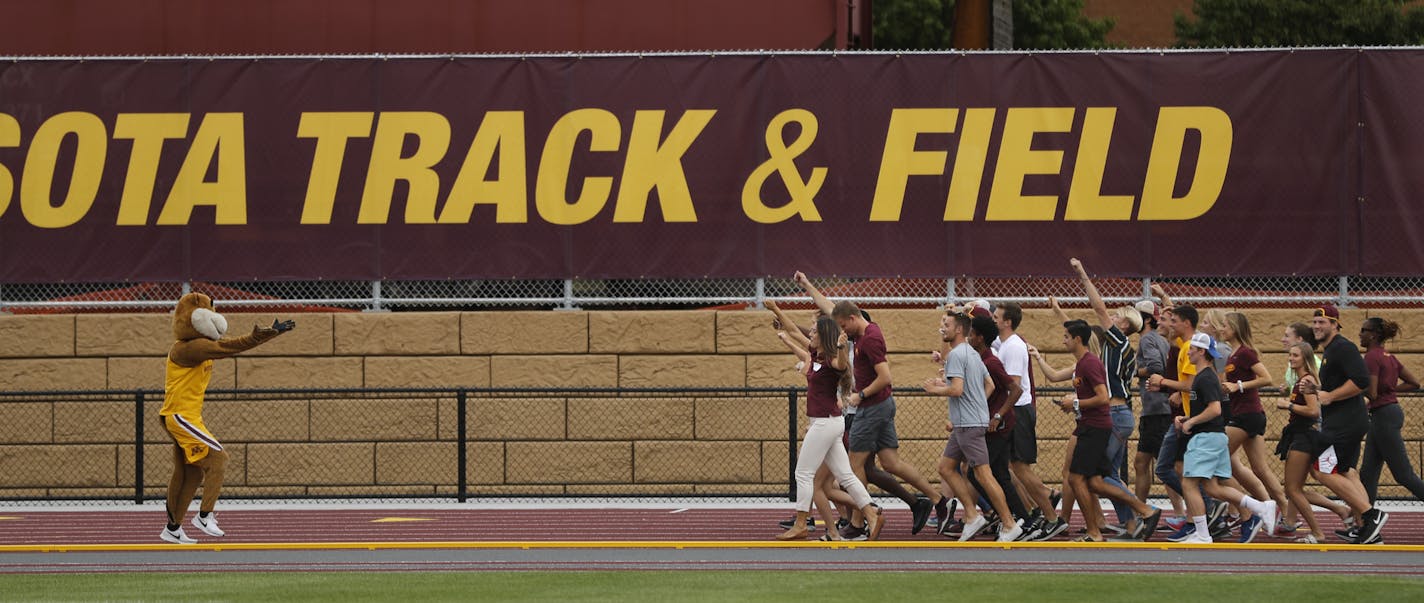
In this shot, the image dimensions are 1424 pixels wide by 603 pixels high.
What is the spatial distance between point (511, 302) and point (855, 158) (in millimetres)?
3375

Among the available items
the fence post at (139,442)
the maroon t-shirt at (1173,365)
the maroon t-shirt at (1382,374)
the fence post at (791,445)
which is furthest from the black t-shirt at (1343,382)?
the fence post at (139,442)

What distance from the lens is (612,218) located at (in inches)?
688

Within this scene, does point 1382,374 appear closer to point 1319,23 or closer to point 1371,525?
point 1371,525

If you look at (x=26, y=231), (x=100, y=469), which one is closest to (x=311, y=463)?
(x=100, y=469)

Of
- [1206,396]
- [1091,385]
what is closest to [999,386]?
[1091,385]

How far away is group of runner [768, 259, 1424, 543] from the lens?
1315 cm

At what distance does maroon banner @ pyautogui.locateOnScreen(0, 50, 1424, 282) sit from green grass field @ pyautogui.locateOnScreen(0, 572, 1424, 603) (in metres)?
6.26

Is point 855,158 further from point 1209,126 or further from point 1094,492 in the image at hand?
point 1094,492

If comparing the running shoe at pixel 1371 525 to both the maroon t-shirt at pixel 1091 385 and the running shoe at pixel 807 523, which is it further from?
the running shoe at pixel 807 523

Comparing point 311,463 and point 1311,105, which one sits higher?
point 1311,105

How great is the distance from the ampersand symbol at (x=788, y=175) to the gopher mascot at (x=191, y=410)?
210 inches

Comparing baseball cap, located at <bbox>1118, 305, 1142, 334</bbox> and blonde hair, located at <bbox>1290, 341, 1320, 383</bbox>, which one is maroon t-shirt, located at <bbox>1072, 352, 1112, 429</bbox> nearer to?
baseball cap, located at <bbox>1118, 305, 1142, 334</bbox>

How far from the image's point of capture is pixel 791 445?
1658 centimetres

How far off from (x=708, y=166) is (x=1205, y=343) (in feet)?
18.8
